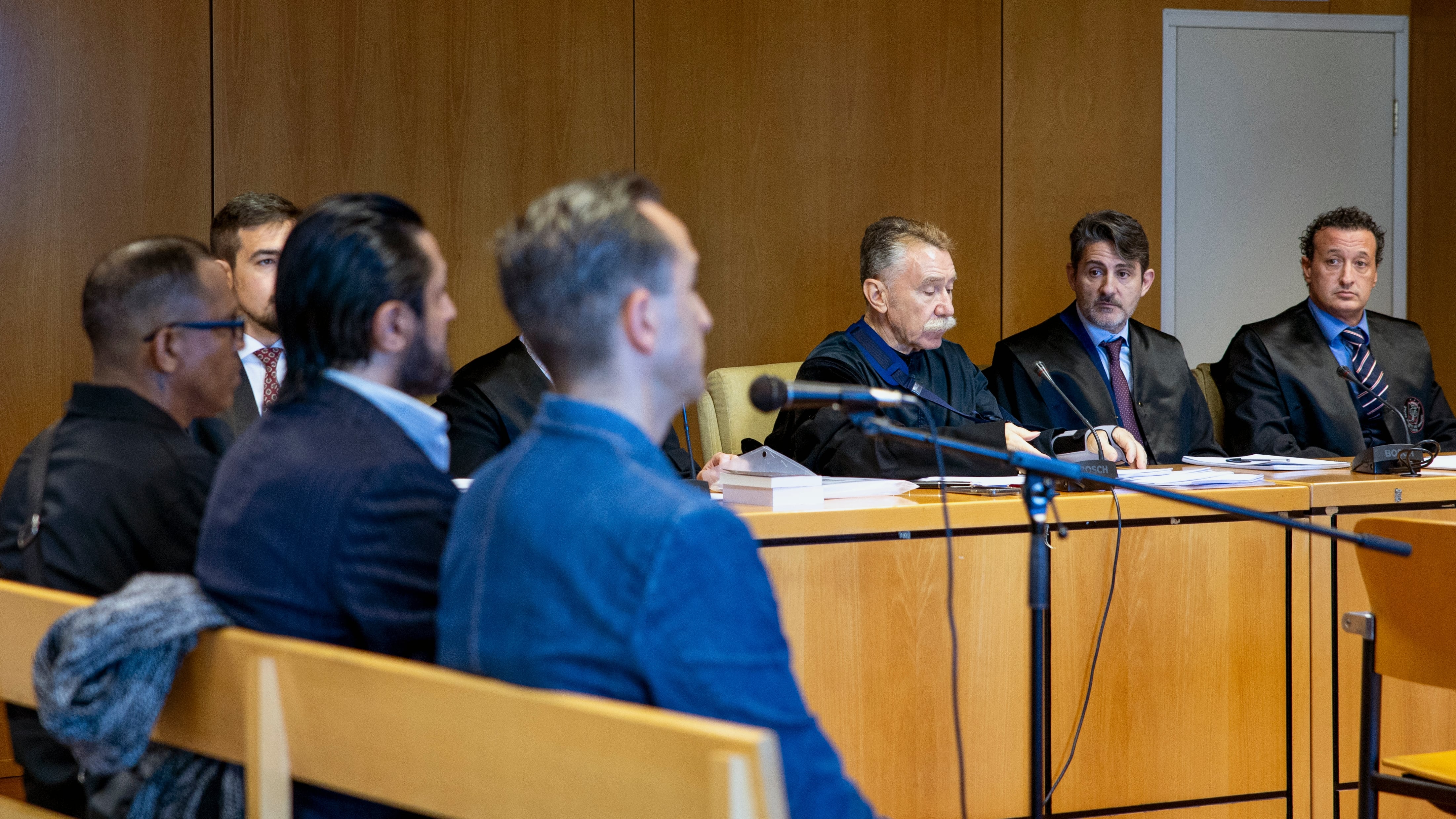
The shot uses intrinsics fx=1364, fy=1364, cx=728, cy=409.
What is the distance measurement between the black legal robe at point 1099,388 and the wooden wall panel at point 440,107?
4.82ft

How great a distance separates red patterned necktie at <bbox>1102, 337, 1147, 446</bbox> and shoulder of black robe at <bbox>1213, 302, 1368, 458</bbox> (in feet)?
1.20

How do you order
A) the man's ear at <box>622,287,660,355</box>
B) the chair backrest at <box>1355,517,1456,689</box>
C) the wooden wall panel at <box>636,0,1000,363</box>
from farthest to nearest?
the wooden wall panel at <box>636,0,1000,363</box>, the chair backrest at <box>1355,517,1456,689</box>, the man's ear at <box>622,287,660,355</box>

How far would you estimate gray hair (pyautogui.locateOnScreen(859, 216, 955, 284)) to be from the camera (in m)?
3.72

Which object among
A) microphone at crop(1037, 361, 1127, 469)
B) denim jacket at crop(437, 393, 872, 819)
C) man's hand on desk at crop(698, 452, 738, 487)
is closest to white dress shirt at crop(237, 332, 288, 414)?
man's hand on desk at crop(698, 452, 738, 487)

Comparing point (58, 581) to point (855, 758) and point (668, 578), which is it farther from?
point (855, 758)

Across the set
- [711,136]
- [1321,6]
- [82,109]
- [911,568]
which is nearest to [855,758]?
[911,568]

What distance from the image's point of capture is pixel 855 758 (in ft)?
8.20

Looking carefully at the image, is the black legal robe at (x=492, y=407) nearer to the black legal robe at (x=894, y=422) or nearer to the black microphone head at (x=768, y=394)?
the black legal robe at (x=894, y=422)

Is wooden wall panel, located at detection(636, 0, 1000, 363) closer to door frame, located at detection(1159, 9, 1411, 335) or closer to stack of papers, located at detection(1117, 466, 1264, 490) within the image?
door frame, located at detection(1159, 9, 1411, 335)

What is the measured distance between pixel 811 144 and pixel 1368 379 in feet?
6.40

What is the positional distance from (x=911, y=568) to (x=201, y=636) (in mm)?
1427

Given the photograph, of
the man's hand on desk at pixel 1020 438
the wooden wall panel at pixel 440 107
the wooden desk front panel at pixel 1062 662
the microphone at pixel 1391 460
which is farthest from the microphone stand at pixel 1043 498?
the wooden wall panel at pixel 440 107

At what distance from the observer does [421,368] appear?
155 centimetres

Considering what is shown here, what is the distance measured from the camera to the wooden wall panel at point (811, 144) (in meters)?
4.63
